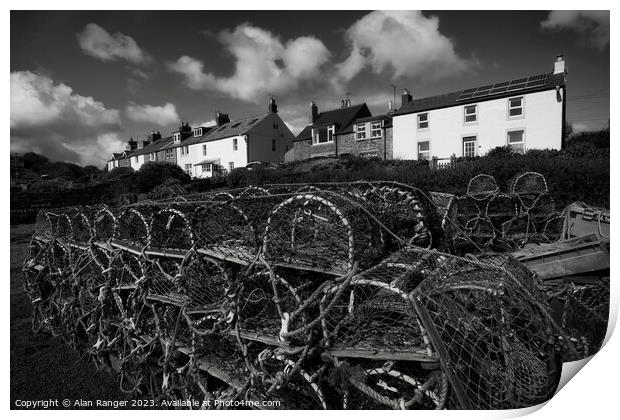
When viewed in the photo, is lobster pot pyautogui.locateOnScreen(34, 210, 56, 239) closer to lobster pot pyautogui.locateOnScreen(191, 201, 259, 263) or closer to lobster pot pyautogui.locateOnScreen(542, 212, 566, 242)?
lobster pot pyautogui.locateOnScreen(191, 201, 259, 263)

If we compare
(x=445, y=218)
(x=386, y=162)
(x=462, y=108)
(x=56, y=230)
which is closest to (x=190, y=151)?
(x=386, y=162)

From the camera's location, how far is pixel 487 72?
3.63 m

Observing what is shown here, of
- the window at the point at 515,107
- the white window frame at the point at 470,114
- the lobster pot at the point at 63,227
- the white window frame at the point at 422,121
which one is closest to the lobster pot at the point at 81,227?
the lobster pot at the point at 63,227

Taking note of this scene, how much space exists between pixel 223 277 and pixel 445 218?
6.70 feet

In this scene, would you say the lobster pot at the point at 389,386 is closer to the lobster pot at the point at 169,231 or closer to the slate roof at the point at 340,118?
the lobster pot at the point at 169,231

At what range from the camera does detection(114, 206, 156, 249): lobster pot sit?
9.85 feet

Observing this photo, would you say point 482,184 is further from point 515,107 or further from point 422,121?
point 422,121

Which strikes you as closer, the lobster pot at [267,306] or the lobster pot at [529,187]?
the lobster pot at [267,306]

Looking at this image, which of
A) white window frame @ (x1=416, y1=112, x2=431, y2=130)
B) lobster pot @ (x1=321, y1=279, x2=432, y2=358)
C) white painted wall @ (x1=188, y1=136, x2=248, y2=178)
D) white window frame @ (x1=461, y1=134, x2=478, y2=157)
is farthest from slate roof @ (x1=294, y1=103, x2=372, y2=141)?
lobster pot @ (x1=321, y1=279, x2=432, y2=358)

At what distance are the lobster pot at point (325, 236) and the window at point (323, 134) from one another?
2002cm

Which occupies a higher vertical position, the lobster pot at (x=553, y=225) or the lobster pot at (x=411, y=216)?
the lobster pot at (x=411, y=216)

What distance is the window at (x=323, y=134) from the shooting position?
2197cm

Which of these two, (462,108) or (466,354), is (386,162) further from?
(466,354)

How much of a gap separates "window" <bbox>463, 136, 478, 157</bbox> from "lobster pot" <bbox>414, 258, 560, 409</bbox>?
14.7 metres
